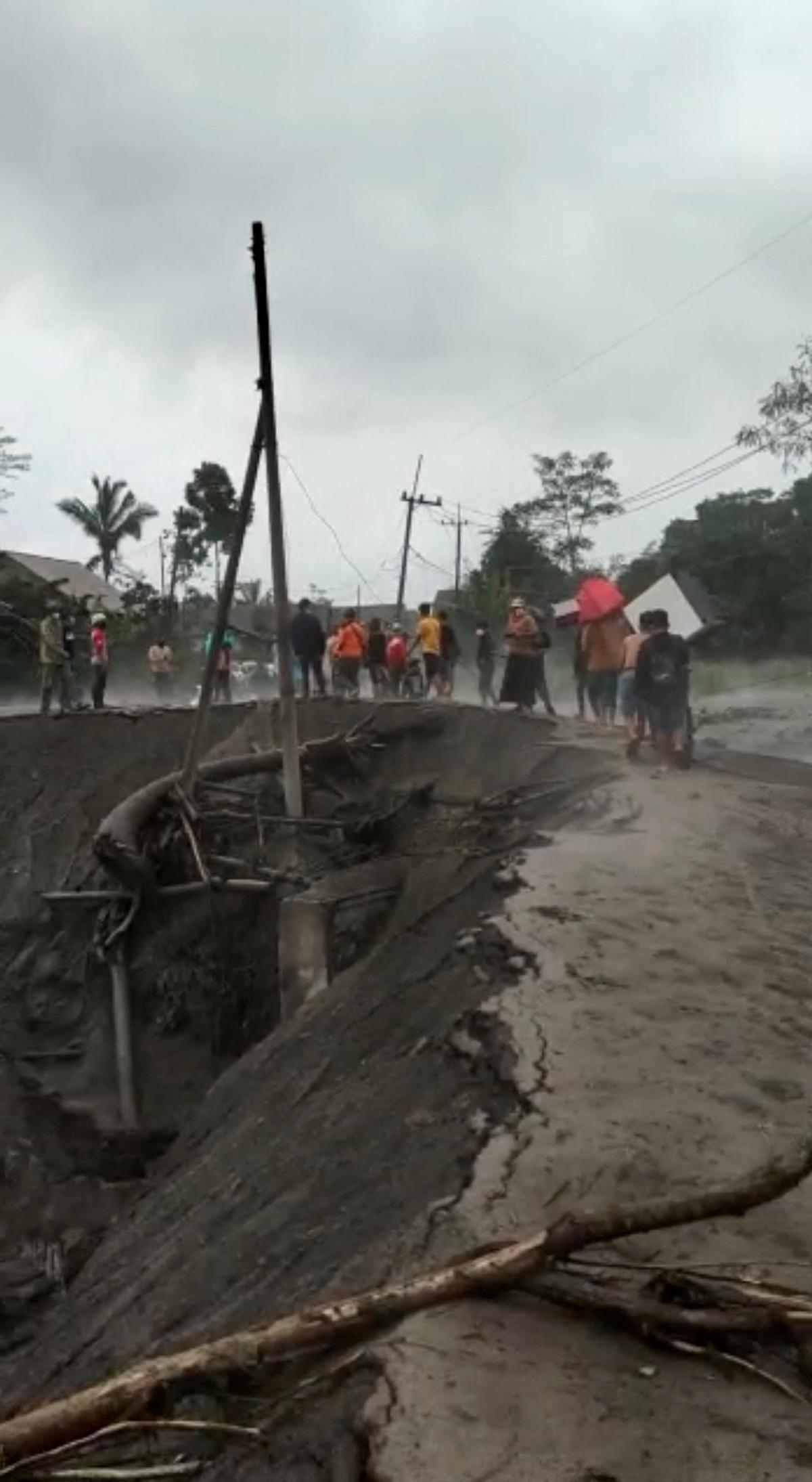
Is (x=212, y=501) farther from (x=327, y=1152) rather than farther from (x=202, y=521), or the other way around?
(x=327, y=1152)

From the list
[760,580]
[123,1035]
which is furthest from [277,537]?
[760,580]

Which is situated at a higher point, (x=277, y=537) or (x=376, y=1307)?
(x=277, y=537)

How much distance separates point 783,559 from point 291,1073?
29.5m

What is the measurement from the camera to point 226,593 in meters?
14.3

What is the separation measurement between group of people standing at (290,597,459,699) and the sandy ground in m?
12.3

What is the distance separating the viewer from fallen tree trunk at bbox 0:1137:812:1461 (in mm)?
3197

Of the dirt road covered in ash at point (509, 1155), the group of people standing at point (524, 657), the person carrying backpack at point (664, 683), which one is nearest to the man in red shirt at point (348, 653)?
the group of people standing at point (524, 657)

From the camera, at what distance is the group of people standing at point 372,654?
21156mm

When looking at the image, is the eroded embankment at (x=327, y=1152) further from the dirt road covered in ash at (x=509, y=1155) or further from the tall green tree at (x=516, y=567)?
the tall green tree at (x=516, y=567)

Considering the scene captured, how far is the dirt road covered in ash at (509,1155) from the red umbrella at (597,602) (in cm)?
528

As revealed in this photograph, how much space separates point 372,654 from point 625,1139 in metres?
17.9

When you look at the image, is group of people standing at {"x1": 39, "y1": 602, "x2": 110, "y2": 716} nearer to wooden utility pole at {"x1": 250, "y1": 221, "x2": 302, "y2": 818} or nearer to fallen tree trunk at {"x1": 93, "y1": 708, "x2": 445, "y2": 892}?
fallen tree trunk at {"x1": 93, "y1": 708, "x2": 445, "y2": 892}

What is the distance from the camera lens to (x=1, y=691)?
33.7 meters

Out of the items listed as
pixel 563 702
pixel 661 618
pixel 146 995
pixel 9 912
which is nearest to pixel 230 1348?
pixel 661 618
